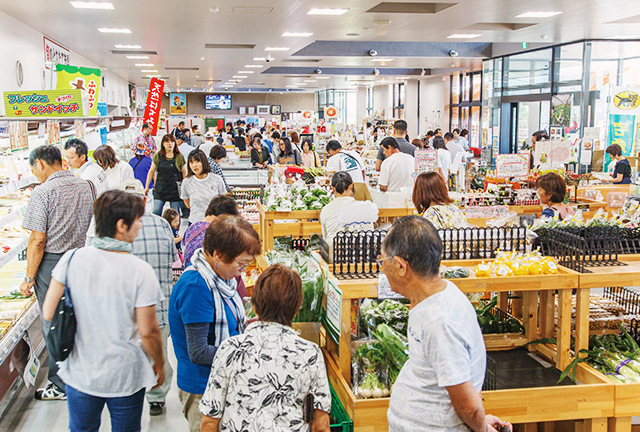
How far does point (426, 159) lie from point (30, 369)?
478 centimetres

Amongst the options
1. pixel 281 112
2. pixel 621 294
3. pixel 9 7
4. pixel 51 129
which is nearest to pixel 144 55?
pixel 9 7

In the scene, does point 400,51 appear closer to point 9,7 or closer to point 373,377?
point 9,7

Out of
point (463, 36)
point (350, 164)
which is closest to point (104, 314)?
point (350, 164)

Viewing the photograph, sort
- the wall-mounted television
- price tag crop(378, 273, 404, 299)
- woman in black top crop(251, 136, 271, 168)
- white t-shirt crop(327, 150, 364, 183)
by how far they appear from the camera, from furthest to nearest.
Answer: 1. the wall-mounted television
2. woman in black top crop(251, 136, 271, 168)
3. white t-shirt crop(327, 150, 364, 183)
4. price tag crop(378, 273, 404, 299)

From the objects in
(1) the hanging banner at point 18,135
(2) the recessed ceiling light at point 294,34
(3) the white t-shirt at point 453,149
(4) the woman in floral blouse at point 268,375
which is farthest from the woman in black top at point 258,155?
(4) the woman in floral blouse at point 268,375

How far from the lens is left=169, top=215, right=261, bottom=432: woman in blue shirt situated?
2.27 m

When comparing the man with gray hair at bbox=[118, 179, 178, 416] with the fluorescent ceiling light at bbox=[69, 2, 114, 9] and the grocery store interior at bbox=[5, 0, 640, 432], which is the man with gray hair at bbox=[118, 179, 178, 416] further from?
the fluorescent ceiling light at bbox=[69, 2, 114, 9]

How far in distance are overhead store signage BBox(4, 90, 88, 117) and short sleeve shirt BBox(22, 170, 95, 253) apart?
1.96 metres

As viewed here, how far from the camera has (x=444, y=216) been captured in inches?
154

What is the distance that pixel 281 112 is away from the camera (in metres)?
41.0

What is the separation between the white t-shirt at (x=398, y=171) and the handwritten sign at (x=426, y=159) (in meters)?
0.24

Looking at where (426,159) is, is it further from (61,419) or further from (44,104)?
(61,419)

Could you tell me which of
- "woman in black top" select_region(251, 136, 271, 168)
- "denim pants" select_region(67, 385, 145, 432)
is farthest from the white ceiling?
"denim pants" select_region(67, 385, 145, 432)

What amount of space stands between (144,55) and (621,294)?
12.3m
